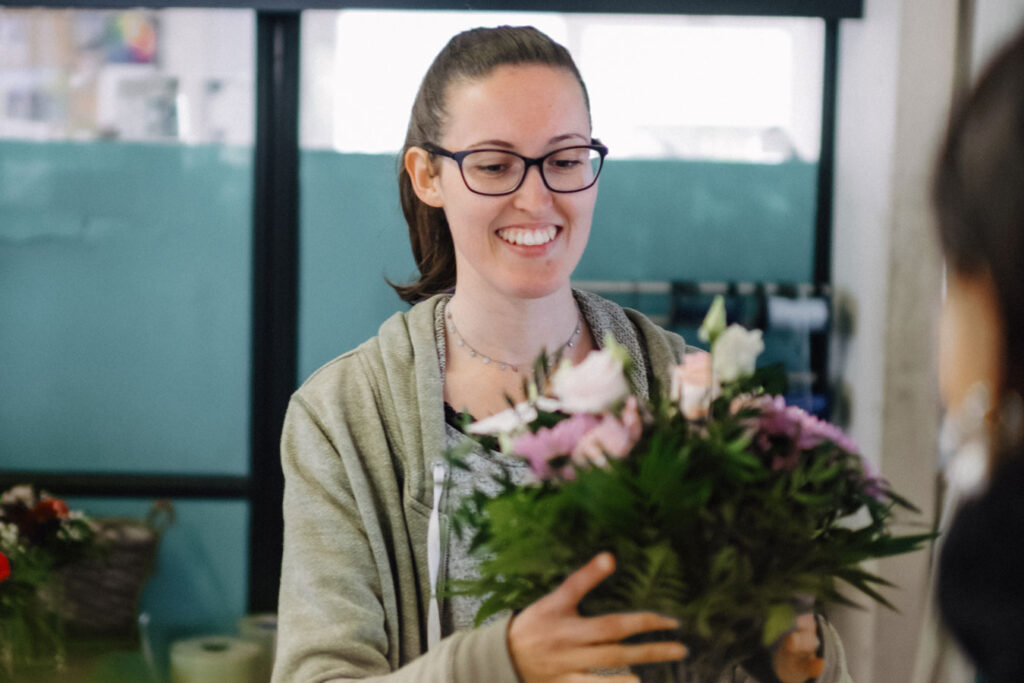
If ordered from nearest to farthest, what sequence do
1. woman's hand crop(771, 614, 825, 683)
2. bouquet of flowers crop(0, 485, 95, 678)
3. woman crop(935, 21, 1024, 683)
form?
1. woman crop(935, 21, 1024, 683)
2. woman's hand crop(771, 614, 825, 683)
3. bouquet of flowers crop(0, 485, 95, 678)

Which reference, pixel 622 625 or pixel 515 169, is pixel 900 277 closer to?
pixel 515 169

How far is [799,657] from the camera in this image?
101cm

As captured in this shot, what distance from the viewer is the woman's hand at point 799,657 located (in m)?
0.97

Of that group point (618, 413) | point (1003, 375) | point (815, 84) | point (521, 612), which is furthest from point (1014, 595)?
point (815, 84)

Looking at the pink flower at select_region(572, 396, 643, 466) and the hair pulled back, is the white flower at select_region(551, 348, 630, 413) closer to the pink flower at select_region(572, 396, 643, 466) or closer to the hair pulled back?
the pink flower at select_region(572, 396, 643, 466)

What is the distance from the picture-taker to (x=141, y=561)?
3162 mm

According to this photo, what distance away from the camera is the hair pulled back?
0.57 metres

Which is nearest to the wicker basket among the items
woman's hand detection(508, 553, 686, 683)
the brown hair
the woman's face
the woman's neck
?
the brown hair

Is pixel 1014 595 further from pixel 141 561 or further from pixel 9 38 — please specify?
pixel 9 38

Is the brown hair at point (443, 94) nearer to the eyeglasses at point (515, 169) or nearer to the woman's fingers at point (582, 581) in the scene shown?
the eyeglasses at point (515, 169)

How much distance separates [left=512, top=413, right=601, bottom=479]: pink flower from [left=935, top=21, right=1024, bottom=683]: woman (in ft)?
1.03

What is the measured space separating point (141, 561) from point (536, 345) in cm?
228

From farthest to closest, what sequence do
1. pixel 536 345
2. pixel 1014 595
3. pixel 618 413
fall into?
pixel 536 345
pixel 618 413
pixel 1014 595

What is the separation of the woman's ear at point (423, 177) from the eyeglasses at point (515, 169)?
0.38ft
